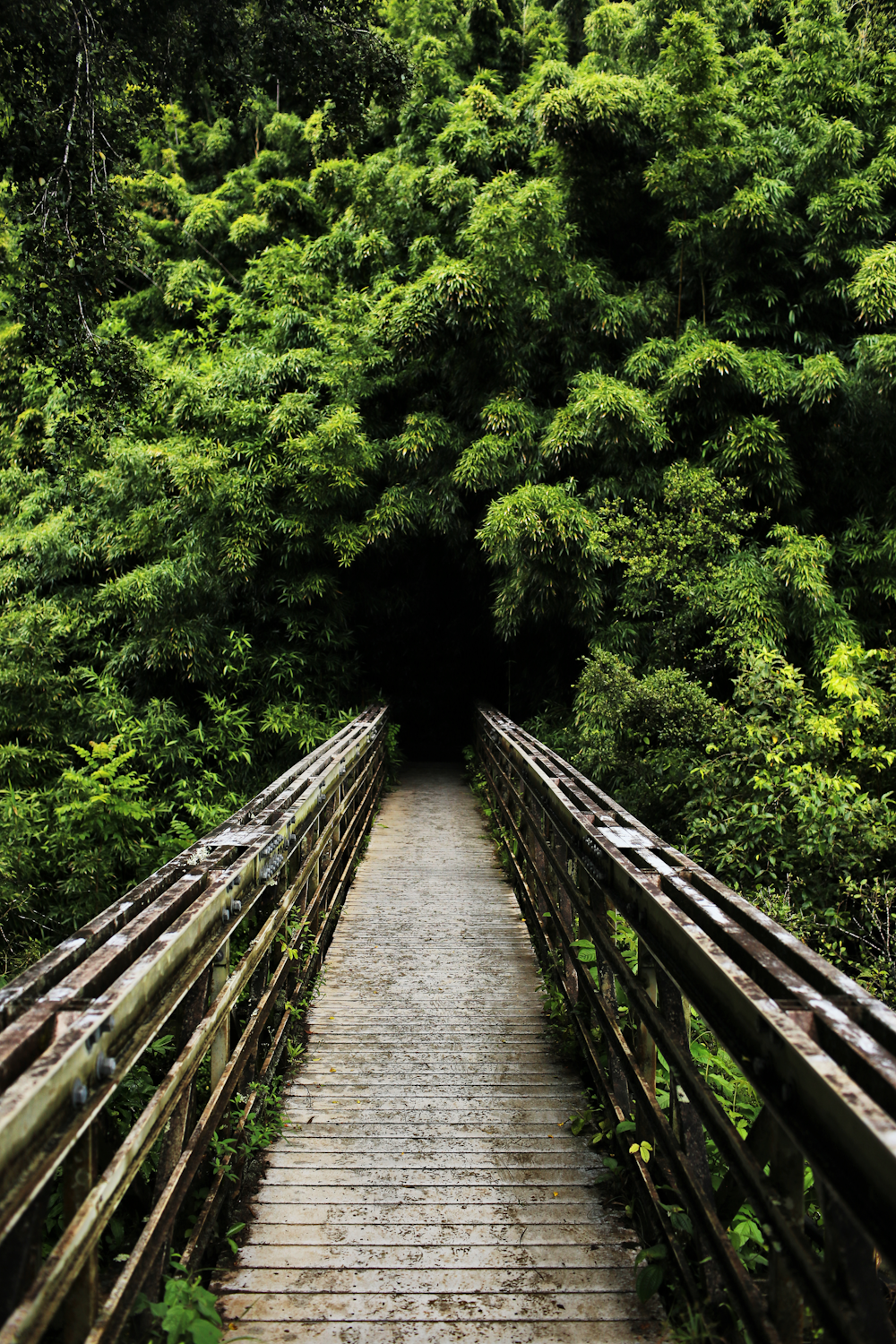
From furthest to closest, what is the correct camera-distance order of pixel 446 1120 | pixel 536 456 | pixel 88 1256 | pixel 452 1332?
pixel 536 456
pixel 446 1120
pixel 452 1332
pixel 88 1256

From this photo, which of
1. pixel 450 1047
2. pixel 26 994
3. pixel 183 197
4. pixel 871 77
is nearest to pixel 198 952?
pixel 26 994

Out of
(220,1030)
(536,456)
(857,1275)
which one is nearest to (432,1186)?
(220,1030)

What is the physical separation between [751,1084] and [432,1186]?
1.15 metres

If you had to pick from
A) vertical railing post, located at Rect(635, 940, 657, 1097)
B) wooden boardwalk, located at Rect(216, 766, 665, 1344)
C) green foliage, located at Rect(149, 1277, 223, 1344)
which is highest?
vertical railing post, located at Rect(635, 940, 657, 1097)

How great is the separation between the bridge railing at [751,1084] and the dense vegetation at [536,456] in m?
2.73

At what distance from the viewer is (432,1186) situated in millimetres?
1933

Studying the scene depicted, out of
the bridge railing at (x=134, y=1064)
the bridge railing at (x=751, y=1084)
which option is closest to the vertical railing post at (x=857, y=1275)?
the bridge railing at (x=751, y=1084)

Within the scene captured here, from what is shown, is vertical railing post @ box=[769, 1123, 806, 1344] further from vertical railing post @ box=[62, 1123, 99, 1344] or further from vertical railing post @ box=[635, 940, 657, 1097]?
vertical railing post @ box=[62, 1123, 99, 1344]

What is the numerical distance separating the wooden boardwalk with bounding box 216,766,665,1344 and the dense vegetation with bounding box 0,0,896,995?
2.26 metres

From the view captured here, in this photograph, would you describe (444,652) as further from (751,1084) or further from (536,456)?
(751,1084)

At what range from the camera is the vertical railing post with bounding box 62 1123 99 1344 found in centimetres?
104

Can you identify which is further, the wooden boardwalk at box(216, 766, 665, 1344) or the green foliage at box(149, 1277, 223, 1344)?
the wooden boardwalk at box(216, 766, 665, 1344)

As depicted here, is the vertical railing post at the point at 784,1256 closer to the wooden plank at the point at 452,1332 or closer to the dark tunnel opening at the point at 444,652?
the wooden plank at the point at 452,1332

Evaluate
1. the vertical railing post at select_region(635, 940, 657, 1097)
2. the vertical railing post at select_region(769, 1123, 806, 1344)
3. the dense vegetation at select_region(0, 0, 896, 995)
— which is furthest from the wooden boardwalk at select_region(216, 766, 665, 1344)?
the dense vegetation at select_region(0, 0, 896, 995)
